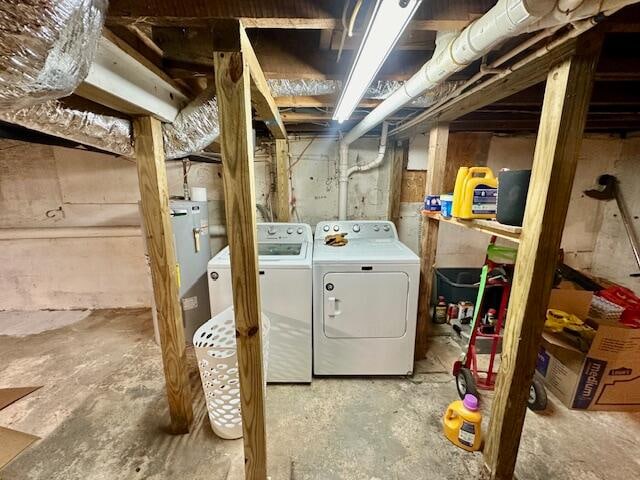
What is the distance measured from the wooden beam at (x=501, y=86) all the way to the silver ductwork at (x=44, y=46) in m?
1.37

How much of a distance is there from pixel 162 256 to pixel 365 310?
4.22 feet

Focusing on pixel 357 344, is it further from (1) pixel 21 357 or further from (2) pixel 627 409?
(1) pixel 21 357

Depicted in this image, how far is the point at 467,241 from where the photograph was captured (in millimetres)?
3123

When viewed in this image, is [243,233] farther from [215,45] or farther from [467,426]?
[467,426]

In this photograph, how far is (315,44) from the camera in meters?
1.28

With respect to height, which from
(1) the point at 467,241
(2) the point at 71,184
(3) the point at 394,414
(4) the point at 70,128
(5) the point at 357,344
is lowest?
(3) the point at 394,414

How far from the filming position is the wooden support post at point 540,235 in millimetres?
907

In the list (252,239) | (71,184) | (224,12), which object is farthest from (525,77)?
(71,184)

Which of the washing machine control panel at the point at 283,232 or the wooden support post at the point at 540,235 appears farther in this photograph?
the washing machine control panel at the point at 283,232

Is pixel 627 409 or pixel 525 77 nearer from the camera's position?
pixel 525 77

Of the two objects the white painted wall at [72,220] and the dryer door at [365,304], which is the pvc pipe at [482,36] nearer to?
the dryer door at [365,304]

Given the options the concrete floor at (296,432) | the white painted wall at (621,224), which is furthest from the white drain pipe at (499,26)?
the white painted wall at (621,224)

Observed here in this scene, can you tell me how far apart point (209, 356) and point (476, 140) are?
317 centimetres

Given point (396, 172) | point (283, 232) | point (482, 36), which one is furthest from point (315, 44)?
point (396, 172)
